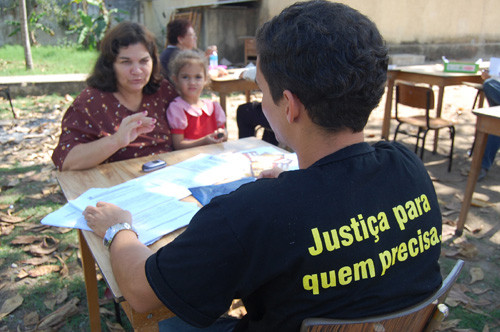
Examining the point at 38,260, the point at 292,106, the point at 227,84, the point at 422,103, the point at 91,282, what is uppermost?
the point at 292,106

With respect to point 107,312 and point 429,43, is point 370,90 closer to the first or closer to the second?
point 107,312

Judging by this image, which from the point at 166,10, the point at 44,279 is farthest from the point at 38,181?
the point at 166,10

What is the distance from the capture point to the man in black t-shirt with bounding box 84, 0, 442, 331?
3.01ft

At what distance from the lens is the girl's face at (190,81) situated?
2.91 meters

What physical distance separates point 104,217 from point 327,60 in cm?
95

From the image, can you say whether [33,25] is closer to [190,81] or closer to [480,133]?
[190,81]

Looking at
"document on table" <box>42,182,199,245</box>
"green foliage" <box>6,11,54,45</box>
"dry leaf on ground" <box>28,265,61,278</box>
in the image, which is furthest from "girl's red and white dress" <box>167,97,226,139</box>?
"green foliage" <box>6,11,54,45</box>

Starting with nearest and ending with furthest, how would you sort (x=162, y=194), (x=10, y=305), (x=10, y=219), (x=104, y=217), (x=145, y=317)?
(x=145, y=317)
(x=104, y=217)
(x=162, y=194)
(x=10, y=305)
(x=10, y=219)

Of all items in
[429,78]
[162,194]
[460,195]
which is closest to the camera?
[162,194]

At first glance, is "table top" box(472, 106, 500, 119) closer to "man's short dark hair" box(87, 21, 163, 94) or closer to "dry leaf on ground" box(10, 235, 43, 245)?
"man's short dark hair" box(87, 21, 163, 94)

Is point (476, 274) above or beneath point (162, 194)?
beneath

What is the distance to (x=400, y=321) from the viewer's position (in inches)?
36.7

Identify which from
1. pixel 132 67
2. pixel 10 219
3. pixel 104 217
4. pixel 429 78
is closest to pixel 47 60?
pixel 10 219

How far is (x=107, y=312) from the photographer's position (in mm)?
2545
